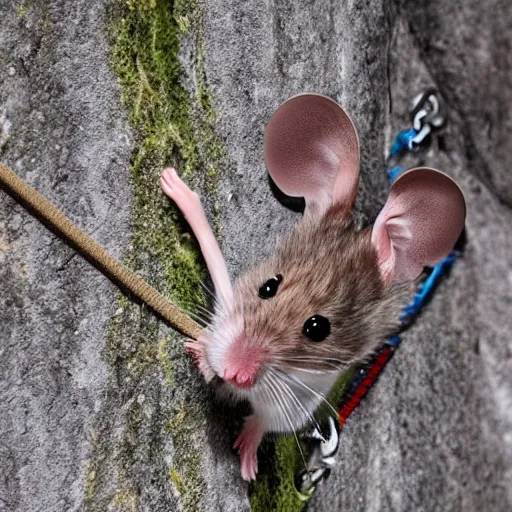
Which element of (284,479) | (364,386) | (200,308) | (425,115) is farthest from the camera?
(425,115)

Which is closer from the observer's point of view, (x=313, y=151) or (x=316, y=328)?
(x=316, y=328)

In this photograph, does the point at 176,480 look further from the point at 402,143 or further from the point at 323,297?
the point at 402,143

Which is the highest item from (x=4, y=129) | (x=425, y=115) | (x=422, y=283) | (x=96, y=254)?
(x=4, y=129)

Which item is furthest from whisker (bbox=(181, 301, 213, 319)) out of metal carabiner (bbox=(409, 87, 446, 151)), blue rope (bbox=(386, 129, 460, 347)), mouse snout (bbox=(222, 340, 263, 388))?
metal carabiner (bbox=(409, 87, 446, 151))

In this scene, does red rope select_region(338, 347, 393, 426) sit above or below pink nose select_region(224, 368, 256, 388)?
below

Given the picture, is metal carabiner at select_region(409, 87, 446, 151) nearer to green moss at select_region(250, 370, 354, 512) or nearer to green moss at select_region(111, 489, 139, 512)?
green moss at select_region(250, 370, 354, 512)

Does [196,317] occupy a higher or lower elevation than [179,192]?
lower

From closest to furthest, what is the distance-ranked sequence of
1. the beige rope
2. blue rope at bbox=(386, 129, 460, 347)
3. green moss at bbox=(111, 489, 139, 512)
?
the beige rope → green moss at bbox=(111, 489, 139, 512) → blue rope at bbox=(386, 129, 460, 347)

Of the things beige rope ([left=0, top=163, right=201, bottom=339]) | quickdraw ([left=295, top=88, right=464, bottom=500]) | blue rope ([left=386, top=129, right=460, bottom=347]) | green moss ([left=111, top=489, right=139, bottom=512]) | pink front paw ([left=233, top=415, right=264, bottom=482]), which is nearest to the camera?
beige rope ([left=0, top=163, right=201, bottom=339])

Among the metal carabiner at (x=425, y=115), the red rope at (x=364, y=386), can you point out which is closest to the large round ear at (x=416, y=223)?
the red rope at (x=364, y=386)

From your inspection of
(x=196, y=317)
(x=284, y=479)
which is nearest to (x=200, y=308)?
(x=196, y=317)
